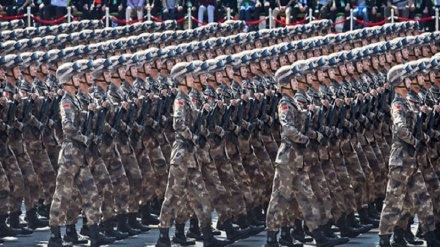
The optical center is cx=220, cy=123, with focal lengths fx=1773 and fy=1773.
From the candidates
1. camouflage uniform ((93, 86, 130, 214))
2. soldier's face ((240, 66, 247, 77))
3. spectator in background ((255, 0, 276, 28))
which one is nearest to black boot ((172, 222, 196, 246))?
camouflage uniform ((93, 86, 130, 214))

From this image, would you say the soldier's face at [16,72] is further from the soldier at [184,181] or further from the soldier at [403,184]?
the soldier at [403,184]

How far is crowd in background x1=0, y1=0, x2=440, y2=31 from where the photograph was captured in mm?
33844

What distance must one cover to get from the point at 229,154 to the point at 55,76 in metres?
2.76

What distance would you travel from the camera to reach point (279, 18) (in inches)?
1371

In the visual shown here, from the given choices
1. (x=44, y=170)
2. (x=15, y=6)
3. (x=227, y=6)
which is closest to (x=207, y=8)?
(x=227, y=6)

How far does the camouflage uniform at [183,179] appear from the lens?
20312mm

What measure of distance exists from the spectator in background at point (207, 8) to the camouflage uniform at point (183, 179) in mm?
14342

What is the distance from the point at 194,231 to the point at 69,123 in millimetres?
2255

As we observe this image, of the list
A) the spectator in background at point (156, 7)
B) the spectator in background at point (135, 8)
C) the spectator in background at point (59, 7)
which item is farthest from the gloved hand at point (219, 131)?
the spectator in background at point (59, 7)

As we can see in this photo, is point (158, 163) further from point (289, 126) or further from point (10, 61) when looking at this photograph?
point (289, 126)

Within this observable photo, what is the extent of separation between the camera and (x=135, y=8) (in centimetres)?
3544

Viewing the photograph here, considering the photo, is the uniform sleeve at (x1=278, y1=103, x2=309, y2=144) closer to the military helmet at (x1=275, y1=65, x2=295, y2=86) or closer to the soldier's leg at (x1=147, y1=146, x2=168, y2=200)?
the military helmet at (x1=275, y1=65, x2=295, y2=86)

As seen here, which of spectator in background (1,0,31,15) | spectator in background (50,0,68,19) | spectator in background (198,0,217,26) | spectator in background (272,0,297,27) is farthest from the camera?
spectator in background (1,0,31,15)

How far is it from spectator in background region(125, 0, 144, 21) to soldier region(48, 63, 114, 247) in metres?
14.8
